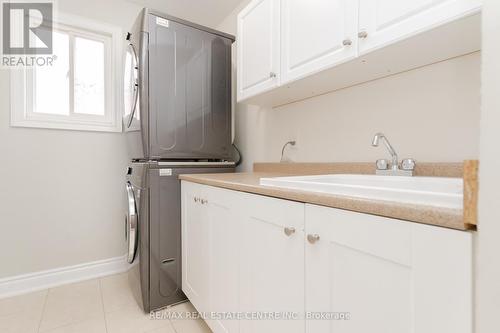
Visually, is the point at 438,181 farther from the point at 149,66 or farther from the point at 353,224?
the point at 149,66

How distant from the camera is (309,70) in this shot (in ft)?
4.02

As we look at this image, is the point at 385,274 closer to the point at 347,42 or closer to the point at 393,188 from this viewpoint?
the point at 393,188

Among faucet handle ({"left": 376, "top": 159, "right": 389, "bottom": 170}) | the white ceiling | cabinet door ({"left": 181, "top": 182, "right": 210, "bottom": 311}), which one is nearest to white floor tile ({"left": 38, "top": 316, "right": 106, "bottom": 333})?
cabinet door ({"left": 181, "top": 182, "right": 210, "bottom": 311})

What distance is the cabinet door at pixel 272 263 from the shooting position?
80 cm

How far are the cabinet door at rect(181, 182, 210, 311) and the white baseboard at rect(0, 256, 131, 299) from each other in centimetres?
69

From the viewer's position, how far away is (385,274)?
0.56 metres

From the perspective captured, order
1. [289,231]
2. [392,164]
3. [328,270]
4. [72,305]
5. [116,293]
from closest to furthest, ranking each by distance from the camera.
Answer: [328,270], [289,231], [392,164], [72,305], [116,293]

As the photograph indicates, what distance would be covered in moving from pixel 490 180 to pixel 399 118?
89 centimetres

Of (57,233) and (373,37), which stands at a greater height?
(373,37)

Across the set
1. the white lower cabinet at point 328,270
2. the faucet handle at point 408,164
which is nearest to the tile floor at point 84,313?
the white lower cabinet at point 328,270

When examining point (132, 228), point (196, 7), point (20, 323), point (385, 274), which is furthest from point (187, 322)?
point (196, 7)

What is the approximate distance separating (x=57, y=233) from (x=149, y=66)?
1615 mm

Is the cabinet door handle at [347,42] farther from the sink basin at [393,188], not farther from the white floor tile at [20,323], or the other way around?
the white floor tile at [20,323]

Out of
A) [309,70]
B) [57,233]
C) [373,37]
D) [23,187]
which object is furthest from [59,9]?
[373,37]
